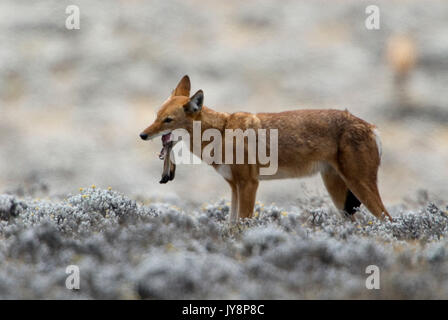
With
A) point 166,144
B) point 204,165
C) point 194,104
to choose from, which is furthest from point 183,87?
point 204,165

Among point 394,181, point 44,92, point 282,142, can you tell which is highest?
point 44,92

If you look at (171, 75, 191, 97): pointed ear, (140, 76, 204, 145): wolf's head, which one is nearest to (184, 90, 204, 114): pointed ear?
(140, 76, 204, 145): wolf's head

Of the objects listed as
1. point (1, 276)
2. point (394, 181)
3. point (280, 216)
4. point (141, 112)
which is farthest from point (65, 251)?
point (141, 112)

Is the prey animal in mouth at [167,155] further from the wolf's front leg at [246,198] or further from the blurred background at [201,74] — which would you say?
the blurred background at [201,74]

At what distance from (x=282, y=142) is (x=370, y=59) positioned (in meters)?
24.5

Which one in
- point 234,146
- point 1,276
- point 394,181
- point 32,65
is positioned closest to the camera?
point 1,276

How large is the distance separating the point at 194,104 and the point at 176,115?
26 cm

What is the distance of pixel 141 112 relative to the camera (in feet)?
93.8

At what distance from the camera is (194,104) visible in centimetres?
806

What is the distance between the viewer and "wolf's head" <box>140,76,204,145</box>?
26.1ft

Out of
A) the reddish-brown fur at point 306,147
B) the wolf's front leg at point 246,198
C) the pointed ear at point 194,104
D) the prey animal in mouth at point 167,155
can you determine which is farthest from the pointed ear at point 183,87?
the wolf's front leg at point 246,198

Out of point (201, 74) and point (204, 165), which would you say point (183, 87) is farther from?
point (201, 74)
